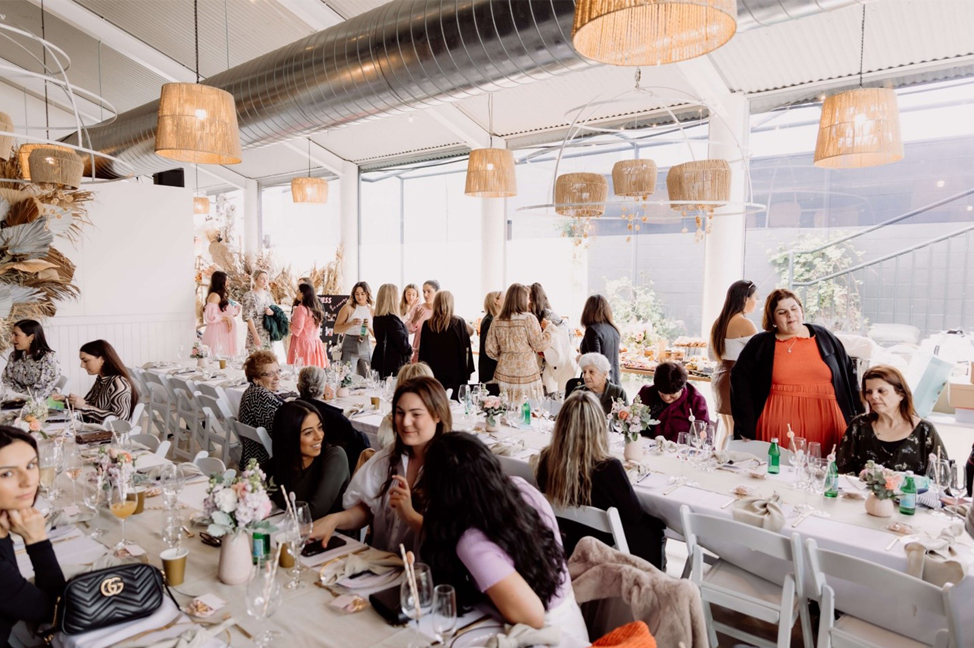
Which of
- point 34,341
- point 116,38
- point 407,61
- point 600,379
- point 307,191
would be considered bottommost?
point 600,379

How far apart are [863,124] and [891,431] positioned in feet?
5.95

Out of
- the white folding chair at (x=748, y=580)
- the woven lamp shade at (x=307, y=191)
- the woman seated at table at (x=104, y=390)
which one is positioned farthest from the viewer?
the woven lamp shade at (x=307, y=191)

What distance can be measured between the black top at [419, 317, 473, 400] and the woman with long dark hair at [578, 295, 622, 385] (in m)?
1.22

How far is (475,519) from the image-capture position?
1.95 metres

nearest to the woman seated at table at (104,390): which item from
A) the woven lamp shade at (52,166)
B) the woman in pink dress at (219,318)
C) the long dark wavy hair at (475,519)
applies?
the woven lamp shade at (52,166)

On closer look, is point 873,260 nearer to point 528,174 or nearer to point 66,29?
point 528,174

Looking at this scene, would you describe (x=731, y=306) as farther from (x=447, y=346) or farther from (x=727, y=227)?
(x=447, y=346)

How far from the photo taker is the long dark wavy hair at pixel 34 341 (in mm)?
5590

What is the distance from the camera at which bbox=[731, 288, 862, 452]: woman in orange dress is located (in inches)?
169

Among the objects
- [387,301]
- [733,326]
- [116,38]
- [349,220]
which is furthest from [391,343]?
[349,220]

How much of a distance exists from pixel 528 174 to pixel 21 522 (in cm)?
887

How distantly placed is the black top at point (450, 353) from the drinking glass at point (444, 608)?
4764 millimetres

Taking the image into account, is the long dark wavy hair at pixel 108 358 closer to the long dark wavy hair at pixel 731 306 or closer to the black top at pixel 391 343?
the black top at pixel 391 343

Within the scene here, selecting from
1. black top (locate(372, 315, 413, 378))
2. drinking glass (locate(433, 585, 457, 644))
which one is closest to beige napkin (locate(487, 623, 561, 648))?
drinking glass (locate(433, 585, 457, 644))
